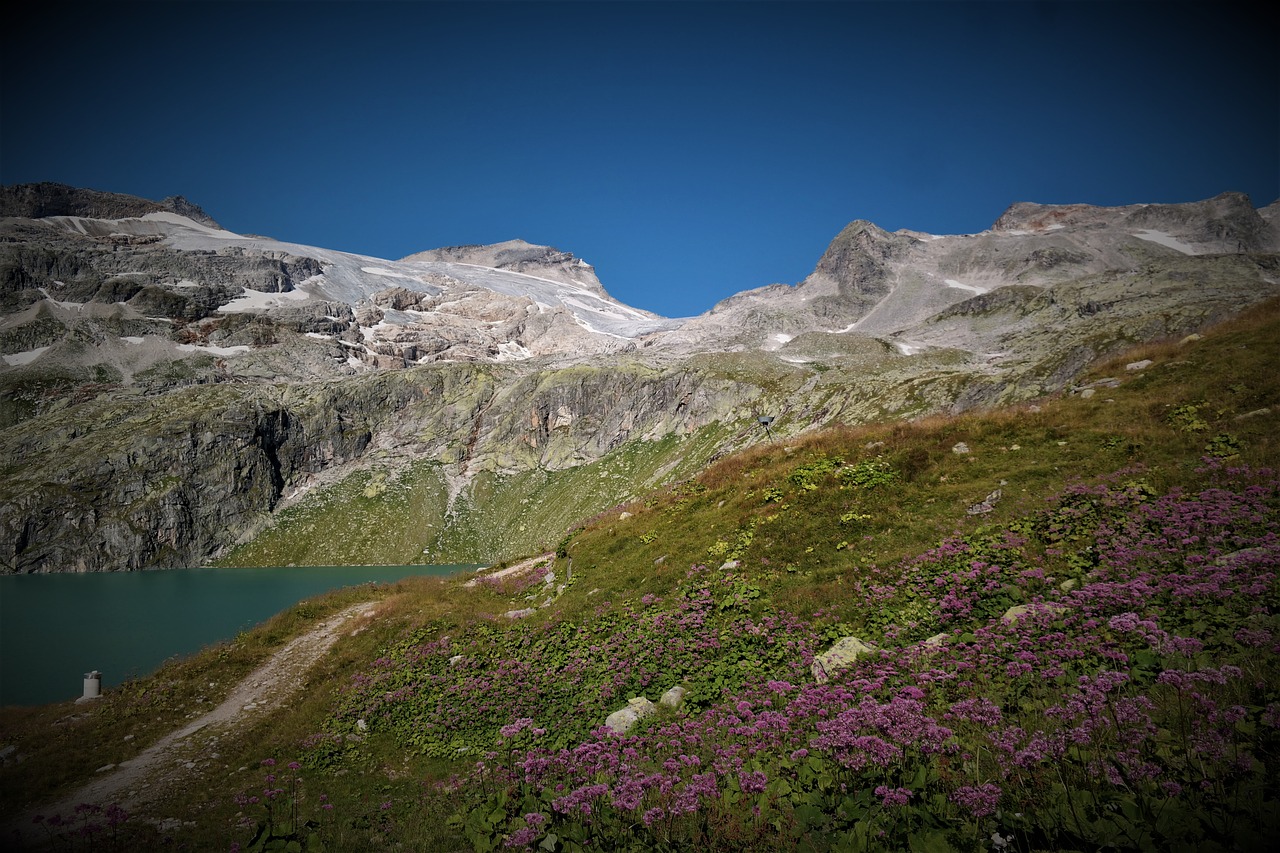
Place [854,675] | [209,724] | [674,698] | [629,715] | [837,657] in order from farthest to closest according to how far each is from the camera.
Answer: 1. [209,724]
2. [674,698]
3. [629,715]
4. [837,657]
5. [854,675]

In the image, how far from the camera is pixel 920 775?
671 centimetres

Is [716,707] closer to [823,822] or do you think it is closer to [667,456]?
[823,822]

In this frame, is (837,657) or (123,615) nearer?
(837,657)

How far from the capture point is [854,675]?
1050 cm

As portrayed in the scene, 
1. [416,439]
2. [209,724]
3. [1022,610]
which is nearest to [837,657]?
[1022,610]

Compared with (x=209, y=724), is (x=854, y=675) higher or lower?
higher

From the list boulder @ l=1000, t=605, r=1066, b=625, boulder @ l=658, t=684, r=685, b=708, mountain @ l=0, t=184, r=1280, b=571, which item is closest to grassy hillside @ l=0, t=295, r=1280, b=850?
boulder @ l=1000, t=605, r=1066, b=625

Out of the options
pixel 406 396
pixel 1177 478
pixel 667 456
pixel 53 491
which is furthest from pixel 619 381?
pixel 1177 478

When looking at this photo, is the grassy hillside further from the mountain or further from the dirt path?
the mountain

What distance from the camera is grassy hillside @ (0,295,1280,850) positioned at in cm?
639

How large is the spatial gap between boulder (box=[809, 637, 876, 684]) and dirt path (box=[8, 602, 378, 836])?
1803 centimetres

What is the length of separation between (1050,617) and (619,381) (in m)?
Answer: 154

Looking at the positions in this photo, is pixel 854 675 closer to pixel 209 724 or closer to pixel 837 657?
pixel 837 657

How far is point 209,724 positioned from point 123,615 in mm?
66168
